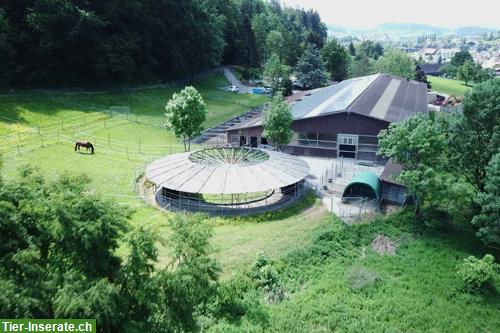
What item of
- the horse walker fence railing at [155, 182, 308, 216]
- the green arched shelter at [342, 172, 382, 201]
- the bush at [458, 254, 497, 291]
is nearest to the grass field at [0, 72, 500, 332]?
the bush at [458, 254, 497, 291]

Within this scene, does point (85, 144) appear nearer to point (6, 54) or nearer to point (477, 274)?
point (6, 54)

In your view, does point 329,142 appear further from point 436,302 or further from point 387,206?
point 436,302

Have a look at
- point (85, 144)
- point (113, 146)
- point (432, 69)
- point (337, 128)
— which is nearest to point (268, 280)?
point (337, 128)

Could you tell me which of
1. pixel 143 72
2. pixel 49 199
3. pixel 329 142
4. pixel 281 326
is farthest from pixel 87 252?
pixel 143 72

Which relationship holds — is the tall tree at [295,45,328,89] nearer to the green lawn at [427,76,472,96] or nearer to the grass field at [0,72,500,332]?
the green lawn at [427,76,472,96]

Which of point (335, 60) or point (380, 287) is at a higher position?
point (335, 60)
